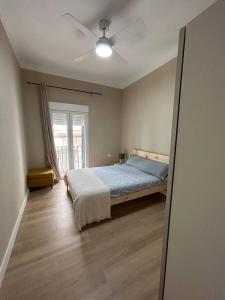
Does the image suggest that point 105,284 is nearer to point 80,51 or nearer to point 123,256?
point 123,256

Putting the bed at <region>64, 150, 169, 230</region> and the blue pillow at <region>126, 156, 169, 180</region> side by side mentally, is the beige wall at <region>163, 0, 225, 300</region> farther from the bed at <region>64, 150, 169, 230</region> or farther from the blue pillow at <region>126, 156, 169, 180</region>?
the blue pillow at <region>126, 156, 169, 180</region>

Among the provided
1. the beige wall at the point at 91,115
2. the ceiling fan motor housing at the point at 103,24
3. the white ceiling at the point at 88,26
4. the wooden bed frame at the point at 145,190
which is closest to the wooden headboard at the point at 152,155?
the wooden bed frame at the point at 145,190

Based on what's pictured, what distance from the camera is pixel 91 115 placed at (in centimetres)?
416

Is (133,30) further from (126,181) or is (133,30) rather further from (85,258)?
(85,258)

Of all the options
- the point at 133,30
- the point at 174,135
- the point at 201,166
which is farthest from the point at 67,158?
the point at 201,166

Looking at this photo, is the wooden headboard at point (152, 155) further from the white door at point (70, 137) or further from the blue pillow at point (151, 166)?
the white door at point (70, 137)

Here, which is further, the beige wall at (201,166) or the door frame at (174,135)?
the door frame at (174,135)

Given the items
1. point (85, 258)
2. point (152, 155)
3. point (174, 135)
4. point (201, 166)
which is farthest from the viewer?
point (152, 155)

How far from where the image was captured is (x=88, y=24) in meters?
1.99

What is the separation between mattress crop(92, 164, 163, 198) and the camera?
7.52 ft

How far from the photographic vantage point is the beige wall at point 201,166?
0.62 metres

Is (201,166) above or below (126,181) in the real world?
above

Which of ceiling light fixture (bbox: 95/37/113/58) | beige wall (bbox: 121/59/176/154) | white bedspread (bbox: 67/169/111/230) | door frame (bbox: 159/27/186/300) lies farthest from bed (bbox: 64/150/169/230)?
ceiling light fixture (bbox: 95/37/113/58)

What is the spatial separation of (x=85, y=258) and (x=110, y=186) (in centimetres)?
101
